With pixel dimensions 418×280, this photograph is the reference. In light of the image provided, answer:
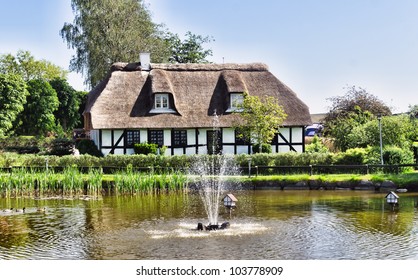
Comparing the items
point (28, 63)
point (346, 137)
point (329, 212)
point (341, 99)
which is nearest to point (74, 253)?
point (329, 212)

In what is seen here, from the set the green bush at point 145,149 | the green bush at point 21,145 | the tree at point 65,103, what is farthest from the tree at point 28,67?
the green bush at point 145,149

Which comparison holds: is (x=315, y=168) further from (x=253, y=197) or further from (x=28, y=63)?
(x=28, y=63)

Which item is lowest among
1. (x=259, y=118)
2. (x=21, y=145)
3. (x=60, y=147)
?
(x=60, y=147)

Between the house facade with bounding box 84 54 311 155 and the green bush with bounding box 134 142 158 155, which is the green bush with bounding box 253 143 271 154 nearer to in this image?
the house facade with bounding box 84 54 311 155

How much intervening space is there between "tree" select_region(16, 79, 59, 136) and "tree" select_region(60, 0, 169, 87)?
3310 mm

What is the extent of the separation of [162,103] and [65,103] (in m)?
16.0

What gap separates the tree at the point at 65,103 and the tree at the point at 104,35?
532 centimetres

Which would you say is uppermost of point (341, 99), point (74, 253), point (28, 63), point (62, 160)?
point (28, 63)

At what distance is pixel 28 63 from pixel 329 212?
35241mm

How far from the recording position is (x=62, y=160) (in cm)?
2306

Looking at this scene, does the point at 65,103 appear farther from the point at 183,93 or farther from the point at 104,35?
the point at 183,93

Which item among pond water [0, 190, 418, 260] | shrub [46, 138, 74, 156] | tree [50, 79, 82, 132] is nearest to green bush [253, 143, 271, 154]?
pond water [0, 190, 418, 260]

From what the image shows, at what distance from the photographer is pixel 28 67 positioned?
4622 centimetres

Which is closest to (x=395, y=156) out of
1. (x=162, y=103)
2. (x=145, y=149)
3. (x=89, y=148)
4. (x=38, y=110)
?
(x=145, y=149)
